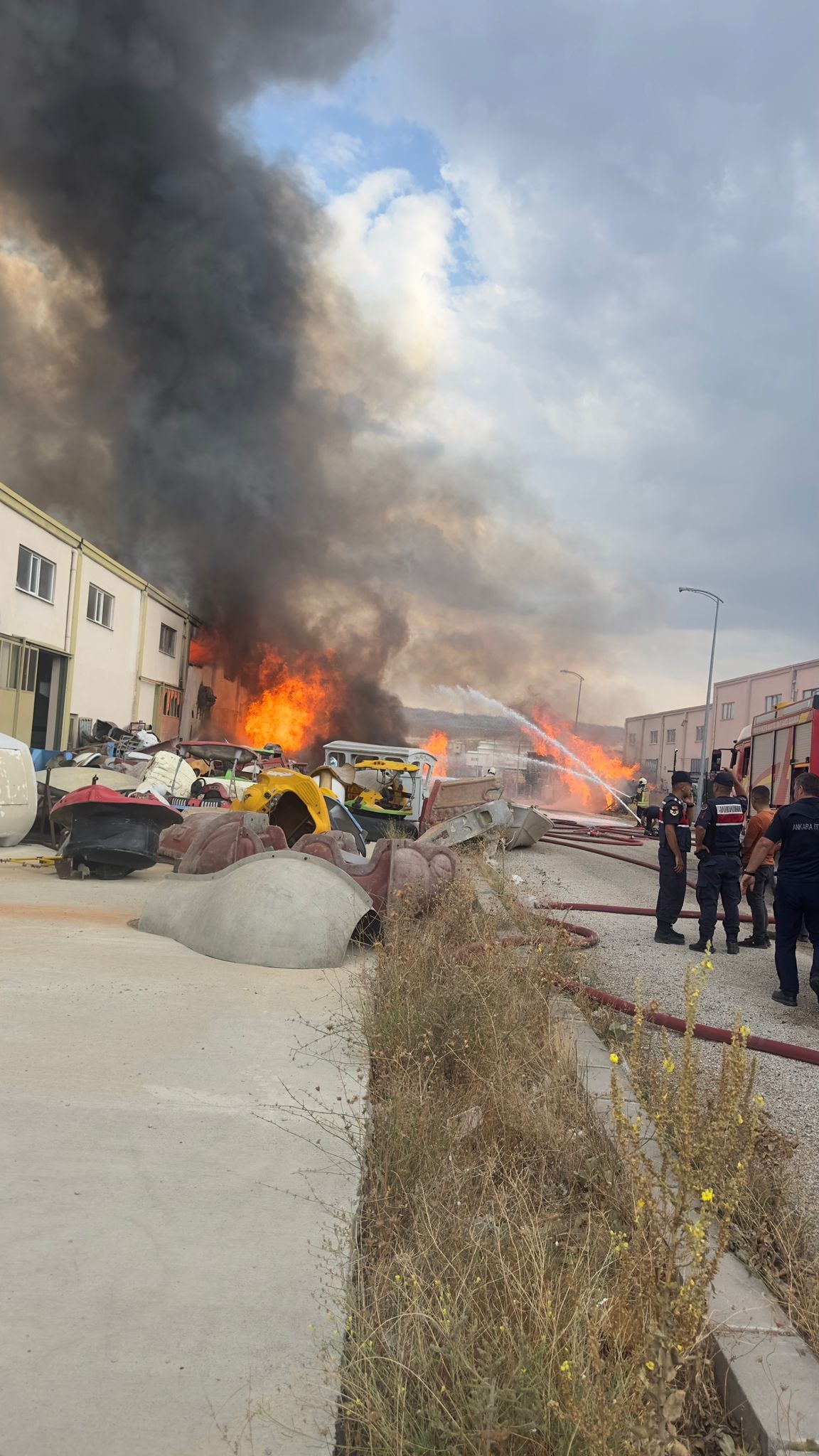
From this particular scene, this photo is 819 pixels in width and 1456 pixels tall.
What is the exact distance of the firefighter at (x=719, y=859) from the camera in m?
8.12

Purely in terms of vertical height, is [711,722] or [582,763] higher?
[711,722]

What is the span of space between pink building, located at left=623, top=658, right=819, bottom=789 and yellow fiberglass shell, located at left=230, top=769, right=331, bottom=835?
31000mm

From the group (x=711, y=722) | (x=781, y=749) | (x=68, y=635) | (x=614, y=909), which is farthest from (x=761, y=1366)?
(x=711, y=722)

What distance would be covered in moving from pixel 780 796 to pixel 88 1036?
37.7ft

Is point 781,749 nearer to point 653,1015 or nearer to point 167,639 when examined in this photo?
point 653,1015

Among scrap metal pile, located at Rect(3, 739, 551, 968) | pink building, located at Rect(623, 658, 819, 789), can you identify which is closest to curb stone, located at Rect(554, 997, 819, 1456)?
scrap metal pile, located at Rect(3, 739, 551, 968)

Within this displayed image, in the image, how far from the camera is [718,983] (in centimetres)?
702

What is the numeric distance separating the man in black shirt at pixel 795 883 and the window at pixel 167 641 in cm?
2527

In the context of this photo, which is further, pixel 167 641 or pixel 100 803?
pixel 167 641

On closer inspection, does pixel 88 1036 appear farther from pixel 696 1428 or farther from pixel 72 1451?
pixel 696 1428

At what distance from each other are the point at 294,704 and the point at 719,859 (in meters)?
28.4

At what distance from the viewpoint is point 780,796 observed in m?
13.7

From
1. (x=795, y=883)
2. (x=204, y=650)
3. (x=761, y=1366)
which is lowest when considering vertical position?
(x=761, y=1366)

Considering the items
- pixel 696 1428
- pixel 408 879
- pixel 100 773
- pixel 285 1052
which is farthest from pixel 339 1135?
pixel 100 773
